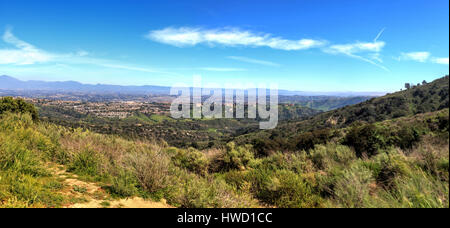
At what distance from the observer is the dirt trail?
3716 mm

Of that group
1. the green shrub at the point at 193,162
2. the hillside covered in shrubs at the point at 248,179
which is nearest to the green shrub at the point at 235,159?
the green shrub at the point at 193,162

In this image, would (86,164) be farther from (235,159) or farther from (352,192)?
(352,192)

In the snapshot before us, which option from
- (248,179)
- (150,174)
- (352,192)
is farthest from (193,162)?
(352,192)

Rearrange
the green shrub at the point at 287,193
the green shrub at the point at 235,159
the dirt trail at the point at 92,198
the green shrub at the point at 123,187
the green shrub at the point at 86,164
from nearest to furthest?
1. the dirt trail at the point at 92,198
2. the green shrub at the point at 123,187
3. the green shrub at the point at 287,193
4. the green shrub at the point at 86,164
5. the green shrub at the point at 235,159

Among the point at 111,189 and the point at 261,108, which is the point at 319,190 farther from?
the point at 261,108

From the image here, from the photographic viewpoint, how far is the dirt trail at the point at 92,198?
3716 mm

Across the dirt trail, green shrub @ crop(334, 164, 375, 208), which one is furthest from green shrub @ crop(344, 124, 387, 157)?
the dirt trail

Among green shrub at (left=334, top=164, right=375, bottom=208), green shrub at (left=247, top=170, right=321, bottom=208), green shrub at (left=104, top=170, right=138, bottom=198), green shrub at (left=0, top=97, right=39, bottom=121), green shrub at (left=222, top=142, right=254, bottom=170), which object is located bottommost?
green shrub at (left=222, top=142, right=254, bottom=170)

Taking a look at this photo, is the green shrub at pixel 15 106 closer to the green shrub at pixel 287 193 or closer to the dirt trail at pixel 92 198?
the dirt trail at pixel 92 198

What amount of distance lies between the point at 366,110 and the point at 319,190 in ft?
199

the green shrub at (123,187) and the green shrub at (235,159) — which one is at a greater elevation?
the green shrub at (123,187)

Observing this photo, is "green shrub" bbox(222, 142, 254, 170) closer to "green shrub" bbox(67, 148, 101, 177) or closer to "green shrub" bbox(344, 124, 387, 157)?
"green shrub" bbox(344, 124, 387, 157)

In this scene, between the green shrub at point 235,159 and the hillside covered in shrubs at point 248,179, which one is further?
the green shrub at point 235,159
